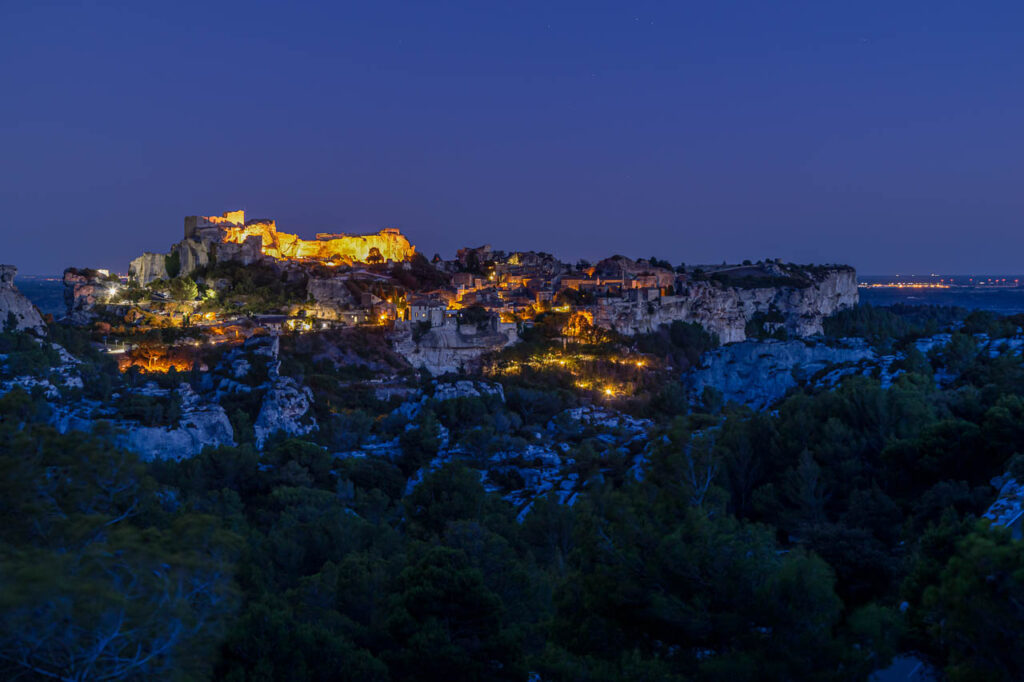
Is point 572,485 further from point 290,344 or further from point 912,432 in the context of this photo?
point 290,344

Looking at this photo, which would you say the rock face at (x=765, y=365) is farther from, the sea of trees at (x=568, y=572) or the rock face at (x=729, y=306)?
the rock face at (x=729, y=306)

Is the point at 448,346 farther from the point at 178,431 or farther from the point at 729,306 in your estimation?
the point at 729,306

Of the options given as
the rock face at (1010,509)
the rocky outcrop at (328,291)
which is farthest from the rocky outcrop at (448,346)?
the rock face at (1010,509)

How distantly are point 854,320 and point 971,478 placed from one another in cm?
6278

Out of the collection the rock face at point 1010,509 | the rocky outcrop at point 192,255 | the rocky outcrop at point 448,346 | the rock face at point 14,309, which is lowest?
the rocky outcrop at point 448,346

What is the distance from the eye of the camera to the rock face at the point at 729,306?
5597 centimetres

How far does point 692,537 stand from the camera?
286 inches

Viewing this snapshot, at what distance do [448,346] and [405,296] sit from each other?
10.5 m

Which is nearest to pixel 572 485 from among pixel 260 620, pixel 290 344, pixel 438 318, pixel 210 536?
pixel 260 620

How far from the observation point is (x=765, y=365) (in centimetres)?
3055

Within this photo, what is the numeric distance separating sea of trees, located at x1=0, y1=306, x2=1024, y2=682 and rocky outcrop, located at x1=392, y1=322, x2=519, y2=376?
31636 millimetres

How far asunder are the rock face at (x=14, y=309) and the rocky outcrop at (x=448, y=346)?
20089 mm

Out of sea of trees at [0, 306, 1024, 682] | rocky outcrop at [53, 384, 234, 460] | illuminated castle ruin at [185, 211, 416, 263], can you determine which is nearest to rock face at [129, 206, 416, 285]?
illuminated castle ruin at [185, 211, 416, 263]

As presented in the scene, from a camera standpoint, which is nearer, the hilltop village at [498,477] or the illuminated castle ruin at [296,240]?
the hilltop village at [498,477]
